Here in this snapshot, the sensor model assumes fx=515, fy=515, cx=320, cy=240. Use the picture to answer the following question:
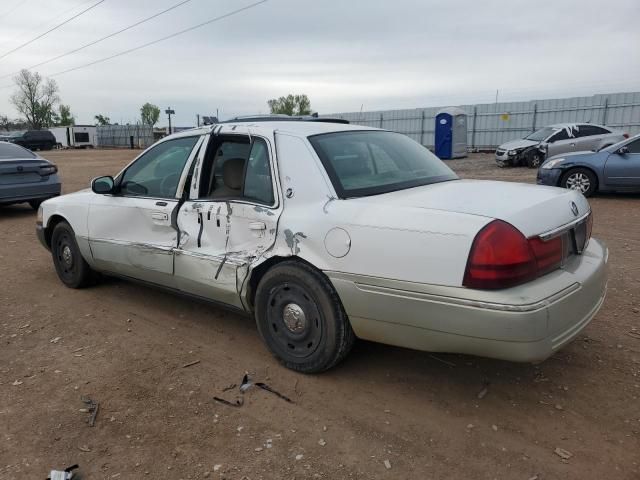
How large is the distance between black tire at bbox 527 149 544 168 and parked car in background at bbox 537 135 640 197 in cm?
711

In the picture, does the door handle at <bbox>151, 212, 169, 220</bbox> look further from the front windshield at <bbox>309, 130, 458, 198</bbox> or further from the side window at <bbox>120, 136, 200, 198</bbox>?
the front windshield at <bbox>309, 130, 458, 198</bbox>

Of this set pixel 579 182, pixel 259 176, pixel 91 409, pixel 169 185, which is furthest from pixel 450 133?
pixel 91 409

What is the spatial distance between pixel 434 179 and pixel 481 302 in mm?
1395

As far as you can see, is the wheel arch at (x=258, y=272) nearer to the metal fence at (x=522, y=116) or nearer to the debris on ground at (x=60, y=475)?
the debris on ground at (x=60, y=475)

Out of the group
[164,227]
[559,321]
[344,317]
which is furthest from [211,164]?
[559,321]

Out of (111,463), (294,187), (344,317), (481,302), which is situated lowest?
(111,463)

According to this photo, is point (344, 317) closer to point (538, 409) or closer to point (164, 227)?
point (538, 409)

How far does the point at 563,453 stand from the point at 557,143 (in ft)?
50.7

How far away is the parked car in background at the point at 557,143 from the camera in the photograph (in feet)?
51.1

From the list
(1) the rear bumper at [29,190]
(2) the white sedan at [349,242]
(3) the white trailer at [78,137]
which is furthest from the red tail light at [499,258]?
(3) the white trailer at [78,137]

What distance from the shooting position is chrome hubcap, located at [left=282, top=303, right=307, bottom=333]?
129 inches

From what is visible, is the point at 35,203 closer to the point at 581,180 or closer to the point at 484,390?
the point at 484,390

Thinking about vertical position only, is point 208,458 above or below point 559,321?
below

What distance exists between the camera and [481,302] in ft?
8.33
